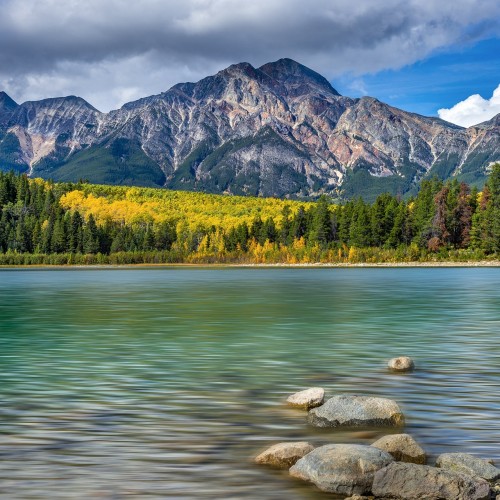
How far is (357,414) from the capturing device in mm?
18500

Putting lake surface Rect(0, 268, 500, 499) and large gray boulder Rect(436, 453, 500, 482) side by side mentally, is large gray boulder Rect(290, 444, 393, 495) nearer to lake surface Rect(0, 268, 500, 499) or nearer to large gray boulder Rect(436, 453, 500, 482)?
lake surface Rect(0, 268, 500, 499)

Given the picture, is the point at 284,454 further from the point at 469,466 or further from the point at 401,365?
the point at 401,365

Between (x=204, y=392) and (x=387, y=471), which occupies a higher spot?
(x=387, y=471)

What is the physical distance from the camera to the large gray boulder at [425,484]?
1274 centimetres

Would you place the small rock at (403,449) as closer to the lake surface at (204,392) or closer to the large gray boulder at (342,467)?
the large gray boulder at (342,467)

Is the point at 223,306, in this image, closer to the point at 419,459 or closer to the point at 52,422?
the point at 52,422

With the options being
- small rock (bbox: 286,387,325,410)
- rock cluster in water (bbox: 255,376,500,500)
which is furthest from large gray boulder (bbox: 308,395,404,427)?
rock cluster in water (bbox: 255,376,500,500)

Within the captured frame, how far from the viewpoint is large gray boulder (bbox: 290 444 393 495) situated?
44.5 ft

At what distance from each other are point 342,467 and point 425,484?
1.69 meters

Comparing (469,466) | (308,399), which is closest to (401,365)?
(308,399)

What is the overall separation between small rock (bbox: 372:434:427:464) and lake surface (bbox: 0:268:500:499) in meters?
1.47

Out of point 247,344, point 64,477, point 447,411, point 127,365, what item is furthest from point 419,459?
point 247,344

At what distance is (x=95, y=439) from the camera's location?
57.2 ft

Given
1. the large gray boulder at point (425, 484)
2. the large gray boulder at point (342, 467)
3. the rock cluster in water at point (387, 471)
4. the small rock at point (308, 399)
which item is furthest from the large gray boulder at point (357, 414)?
the large gray boulder at point (425, 484)
